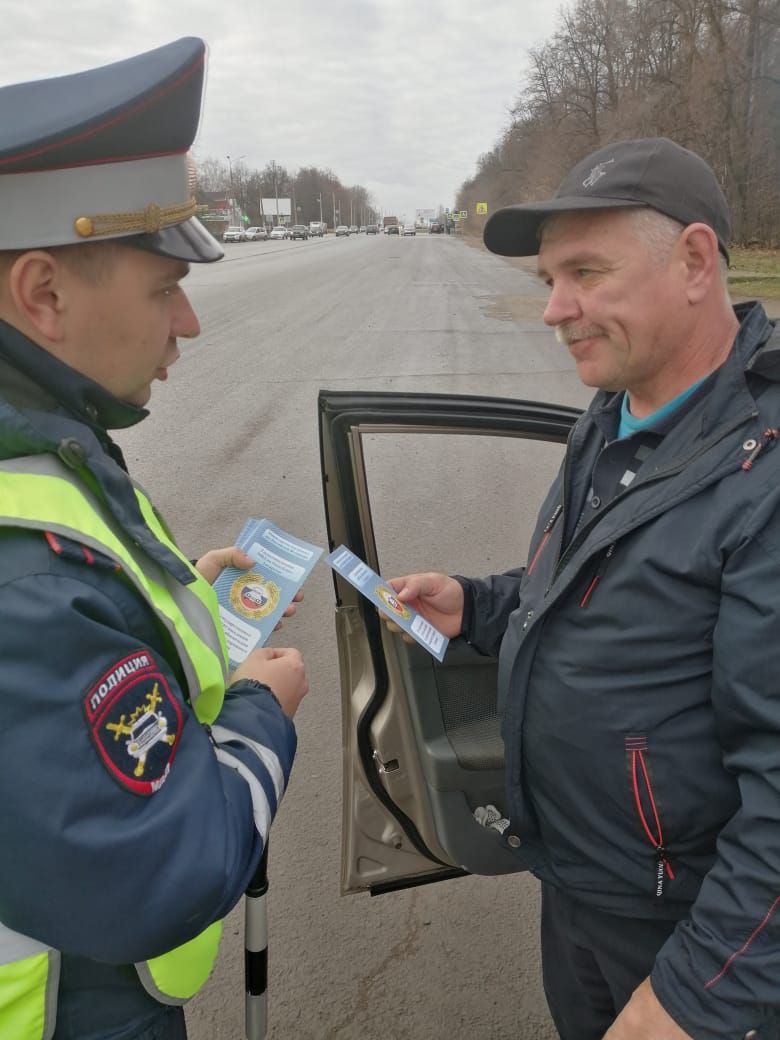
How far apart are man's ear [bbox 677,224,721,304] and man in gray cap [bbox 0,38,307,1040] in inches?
35.4

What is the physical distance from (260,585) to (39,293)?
0.80 m

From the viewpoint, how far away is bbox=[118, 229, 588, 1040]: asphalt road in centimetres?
227

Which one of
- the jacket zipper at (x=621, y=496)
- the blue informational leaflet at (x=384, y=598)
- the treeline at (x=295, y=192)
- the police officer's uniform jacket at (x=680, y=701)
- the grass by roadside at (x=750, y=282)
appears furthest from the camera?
the treeline at (x=295, y=192)

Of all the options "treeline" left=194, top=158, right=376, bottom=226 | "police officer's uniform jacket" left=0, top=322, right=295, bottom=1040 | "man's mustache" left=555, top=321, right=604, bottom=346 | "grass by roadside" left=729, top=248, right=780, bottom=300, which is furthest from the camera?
"treeline" left=194, top=158, right=376, bottom=226

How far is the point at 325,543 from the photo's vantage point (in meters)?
4.93

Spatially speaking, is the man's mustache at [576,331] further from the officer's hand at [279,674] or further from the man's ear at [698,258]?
the officer's hand at [279,674]

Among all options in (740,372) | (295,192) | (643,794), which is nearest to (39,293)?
(740,372)

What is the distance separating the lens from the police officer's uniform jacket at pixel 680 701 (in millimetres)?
1190

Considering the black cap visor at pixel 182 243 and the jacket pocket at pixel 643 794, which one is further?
the jacket pocket at pixel 643 794

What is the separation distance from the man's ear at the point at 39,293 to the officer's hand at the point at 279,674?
69 cm

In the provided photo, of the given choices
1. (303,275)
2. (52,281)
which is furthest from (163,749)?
(303,275)

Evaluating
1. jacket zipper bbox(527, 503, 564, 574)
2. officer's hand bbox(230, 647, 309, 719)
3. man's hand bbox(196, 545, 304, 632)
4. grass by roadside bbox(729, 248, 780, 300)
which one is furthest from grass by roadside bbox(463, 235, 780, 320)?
officer's hand bbox(230, 647, 309, 719)

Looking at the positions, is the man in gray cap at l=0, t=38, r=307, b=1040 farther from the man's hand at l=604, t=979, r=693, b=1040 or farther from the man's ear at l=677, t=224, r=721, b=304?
the man's ear at l=677, t=224, r=721, b=304

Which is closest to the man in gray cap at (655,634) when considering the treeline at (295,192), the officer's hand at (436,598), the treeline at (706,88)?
the officer's hand at (436,598)
